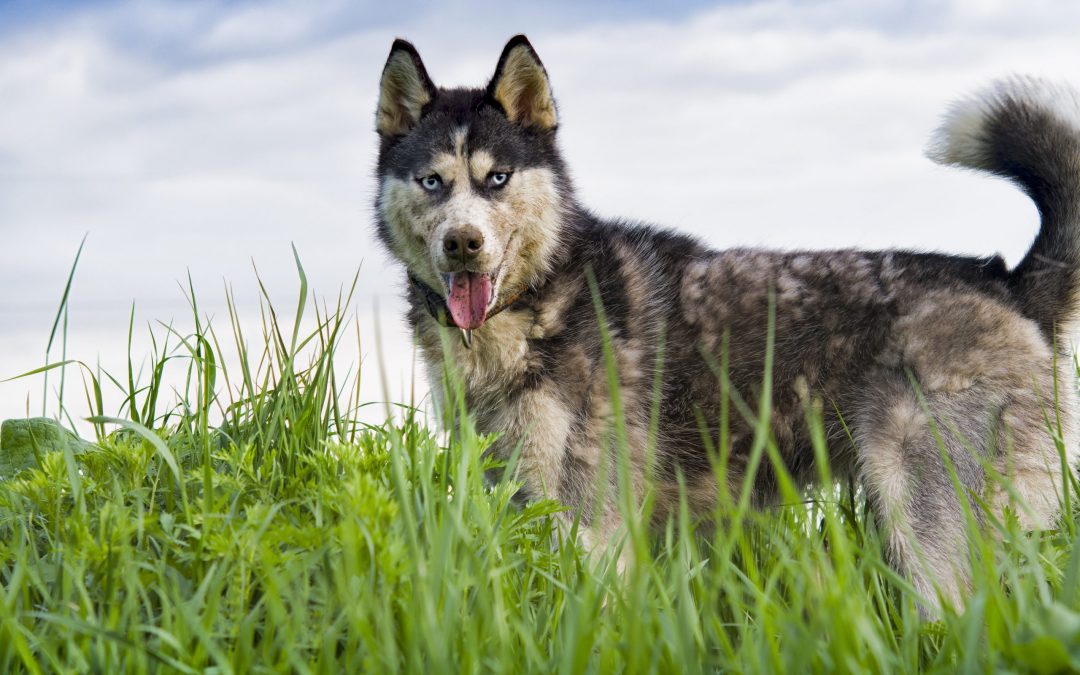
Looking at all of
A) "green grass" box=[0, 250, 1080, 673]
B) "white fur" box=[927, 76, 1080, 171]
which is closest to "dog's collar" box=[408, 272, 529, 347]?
"green grass" box=[0, 250, 1080, 673]

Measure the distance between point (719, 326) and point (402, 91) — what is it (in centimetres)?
183

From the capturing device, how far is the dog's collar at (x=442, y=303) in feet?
13.2

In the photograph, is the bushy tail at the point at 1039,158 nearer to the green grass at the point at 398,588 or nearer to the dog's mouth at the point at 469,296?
the green grass at the point at 398,588

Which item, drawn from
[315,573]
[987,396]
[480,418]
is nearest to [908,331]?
[987,396]

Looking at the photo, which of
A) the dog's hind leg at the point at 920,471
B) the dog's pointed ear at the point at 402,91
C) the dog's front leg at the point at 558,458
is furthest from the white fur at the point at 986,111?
the dog's pointed ear at the point at 402,91

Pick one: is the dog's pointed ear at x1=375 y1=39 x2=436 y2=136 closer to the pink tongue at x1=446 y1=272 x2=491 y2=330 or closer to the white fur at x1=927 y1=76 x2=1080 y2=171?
the pink tongue at x1=446 y1=272 x2=491 y2=330

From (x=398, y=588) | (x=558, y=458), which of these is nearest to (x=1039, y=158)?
(x=558, y=458)

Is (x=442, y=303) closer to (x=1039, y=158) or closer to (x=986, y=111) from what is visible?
(x=986, y=111)

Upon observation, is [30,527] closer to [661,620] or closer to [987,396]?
[661,620]

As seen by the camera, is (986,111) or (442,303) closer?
(986,111)

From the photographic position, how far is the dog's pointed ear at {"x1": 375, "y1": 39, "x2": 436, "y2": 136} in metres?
4.22

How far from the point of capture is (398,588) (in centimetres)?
234

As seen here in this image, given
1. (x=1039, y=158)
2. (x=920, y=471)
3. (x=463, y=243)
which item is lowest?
(x=920, y=471)

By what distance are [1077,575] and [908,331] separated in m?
2.00
